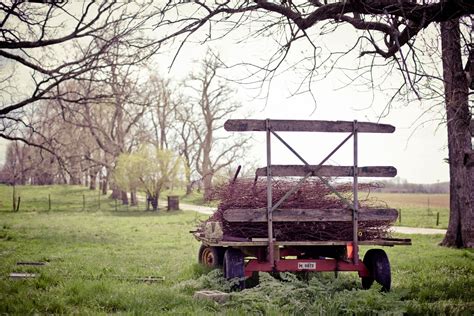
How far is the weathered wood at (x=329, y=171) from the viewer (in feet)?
30.1

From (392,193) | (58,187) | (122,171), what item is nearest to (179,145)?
(58,187)

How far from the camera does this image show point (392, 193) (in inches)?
2339

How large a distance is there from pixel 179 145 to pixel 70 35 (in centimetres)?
3798

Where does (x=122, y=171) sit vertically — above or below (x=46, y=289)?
above

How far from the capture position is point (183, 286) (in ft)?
30.7

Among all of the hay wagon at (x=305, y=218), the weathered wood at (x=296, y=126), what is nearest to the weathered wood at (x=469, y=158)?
the hay wagon at (x=305, y=218)

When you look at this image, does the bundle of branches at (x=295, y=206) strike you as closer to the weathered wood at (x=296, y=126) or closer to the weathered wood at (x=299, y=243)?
the weathered wood at (x=299, y=243)

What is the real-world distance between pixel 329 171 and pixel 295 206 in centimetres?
81

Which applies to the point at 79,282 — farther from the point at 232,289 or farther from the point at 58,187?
the point at 58,187

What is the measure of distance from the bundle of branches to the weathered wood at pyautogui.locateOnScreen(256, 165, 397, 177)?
432 millimetres

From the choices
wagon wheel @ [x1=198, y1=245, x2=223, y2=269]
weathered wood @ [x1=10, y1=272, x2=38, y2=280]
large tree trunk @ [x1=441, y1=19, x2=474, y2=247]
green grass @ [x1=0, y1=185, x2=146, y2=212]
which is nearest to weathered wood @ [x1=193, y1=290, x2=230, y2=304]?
wagon wheel @ [x1=198, y1=245, x2=223, y2=269]

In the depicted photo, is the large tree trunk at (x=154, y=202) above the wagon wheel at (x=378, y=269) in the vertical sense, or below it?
above

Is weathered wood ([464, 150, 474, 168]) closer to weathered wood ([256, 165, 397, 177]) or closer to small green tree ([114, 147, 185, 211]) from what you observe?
weathered wood ([256, 165, 397, 177])

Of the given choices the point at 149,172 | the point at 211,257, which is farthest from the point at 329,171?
the point at 149,172
